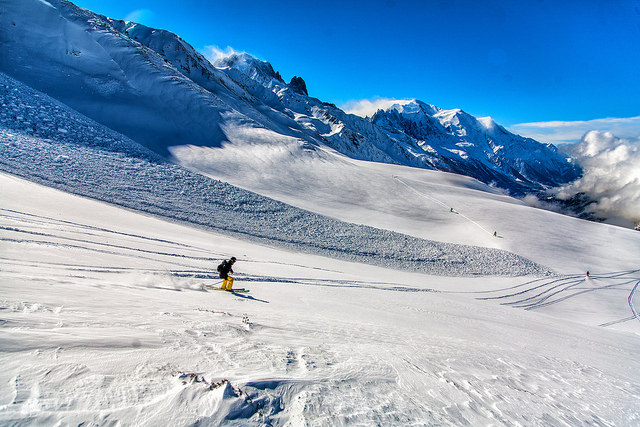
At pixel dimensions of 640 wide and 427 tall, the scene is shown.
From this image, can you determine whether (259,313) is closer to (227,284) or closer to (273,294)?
(227,284)

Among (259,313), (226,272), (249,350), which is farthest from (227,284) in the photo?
(249,350)

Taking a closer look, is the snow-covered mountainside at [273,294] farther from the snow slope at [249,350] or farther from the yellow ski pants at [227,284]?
the yellow ski pants at [227,284]

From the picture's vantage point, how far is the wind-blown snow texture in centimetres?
2242

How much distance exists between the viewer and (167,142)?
4172 cm

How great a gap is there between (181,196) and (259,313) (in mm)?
21054

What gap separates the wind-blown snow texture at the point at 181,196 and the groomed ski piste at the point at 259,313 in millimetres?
193

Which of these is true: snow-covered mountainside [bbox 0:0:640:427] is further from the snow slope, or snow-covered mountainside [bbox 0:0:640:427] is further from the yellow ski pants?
the yellow ski pants

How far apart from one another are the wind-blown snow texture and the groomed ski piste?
193 mm

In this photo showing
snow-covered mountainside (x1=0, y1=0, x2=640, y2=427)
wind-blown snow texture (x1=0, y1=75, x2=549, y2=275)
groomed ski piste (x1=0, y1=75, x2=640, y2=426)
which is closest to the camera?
groomed ski piste (x1=0, y1=75, x2=640, y2=426)

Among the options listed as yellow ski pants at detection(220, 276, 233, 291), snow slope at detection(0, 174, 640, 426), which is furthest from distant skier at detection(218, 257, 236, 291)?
snow slope at detection(0, 174, 640, 426)

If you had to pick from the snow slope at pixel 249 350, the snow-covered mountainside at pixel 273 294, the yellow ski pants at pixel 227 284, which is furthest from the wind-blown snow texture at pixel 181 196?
the yellow ski pants at pixel 227 284

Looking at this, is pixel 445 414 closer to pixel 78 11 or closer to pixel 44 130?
pixel 44 130

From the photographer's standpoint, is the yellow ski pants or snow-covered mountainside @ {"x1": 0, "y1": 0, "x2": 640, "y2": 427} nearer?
snow-covered mountainside @ {"x1": 0, "y1": 0, "x2": 640, "y2": 427}

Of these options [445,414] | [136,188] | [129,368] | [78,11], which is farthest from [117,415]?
[78,11]
